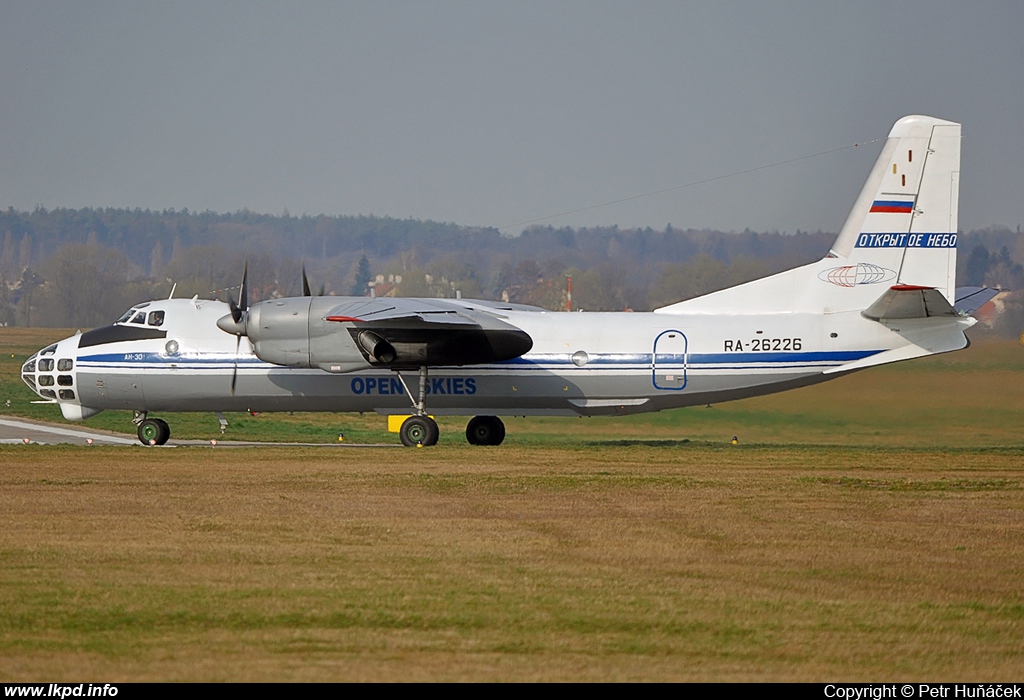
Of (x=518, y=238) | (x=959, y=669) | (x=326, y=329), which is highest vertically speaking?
(x=518, y=238)

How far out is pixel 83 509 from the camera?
576 inches

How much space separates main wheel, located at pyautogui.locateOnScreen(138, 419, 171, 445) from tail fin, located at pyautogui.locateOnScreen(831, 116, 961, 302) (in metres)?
15.4

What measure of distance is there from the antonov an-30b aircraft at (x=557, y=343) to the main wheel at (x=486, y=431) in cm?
153

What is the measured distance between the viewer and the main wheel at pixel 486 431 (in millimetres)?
27078

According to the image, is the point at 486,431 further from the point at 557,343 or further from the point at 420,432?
the point at 557,343

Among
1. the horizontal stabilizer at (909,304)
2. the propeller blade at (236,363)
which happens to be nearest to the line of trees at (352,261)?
the propeller blade at (236,363)

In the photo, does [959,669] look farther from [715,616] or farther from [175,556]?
[175,556]

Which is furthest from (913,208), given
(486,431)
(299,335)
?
(299,335)

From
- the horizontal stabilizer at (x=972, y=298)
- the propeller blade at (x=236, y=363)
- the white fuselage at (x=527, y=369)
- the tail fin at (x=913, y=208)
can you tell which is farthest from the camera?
the propeller blade at (x=236, y=363)

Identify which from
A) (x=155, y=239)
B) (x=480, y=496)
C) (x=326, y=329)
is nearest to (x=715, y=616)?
(x=480, y=496)

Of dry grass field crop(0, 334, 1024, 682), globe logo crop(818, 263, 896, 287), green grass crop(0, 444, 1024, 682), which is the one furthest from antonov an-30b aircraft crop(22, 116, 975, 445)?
green grass crop(0, 444, 1024, 682)

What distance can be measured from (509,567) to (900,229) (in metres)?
15.0

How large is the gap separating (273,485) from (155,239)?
66969 mm

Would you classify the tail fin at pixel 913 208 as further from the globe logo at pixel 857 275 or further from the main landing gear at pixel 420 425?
the main landing gear at pixel 420 425
